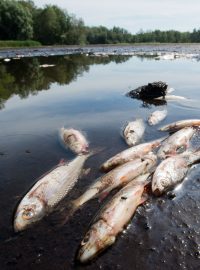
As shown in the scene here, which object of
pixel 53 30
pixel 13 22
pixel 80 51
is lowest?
pixel 80 51

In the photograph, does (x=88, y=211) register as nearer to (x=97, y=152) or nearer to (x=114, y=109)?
(x=97, y=152)

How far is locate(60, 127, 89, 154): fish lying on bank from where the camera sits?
11352 mm

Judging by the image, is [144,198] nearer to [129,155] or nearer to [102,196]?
[102,196]

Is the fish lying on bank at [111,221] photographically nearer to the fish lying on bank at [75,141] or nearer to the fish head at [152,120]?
the fish lying on bank at [75,141]

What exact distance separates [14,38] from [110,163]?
9875cm

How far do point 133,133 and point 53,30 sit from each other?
112307 mm

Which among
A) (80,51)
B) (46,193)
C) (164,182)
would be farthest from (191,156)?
(80,51)

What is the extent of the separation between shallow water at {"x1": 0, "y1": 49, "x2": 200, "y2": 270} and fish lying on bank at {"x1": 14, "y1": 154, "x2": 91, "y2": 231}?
0.20 meters

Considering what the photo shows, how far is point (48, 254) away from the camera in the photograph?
6.62 m

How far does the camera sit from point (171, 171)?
29.5ft

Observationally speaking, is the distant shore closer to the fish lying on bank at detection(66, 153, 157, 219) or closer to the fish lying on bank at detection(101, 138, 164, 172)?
the fish lying on bank at detection(101, 138, 164, 172)

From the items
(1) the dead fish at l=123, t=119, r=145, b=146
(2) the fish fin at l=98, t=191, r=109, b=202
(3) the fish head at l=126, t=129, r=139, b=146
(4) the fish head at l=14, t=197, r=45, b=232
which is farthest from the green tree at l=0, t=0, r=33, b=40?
(4) the fish head at l=14, t=197, r=45, b=232

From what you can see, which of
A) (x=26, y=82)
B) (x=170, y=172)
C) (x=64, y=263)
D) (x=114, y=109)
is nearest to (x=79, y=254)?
(x=64, y=263)

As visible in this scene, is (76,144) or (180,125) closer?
(76,144)
